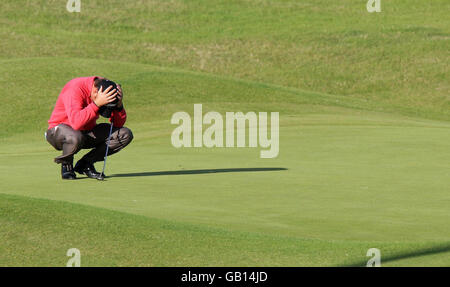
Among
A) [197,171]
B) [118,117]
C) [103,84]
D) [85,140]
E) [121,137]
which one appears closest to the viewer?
[103,84]

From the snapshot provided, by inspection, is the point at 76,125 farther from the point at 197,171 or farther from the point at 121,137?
the point at 197,171

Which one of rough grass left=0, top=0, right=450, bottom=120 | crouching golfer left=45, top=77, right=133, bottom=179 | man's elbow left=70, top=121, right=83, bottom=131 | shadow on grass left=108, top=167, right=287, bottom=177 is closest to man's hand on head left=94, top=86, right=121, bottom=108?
crouching golfer left=45, top=77, right=133, bottom=179

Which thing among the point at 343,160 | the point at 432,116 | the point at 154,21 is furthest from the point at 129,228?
the point at 154,21

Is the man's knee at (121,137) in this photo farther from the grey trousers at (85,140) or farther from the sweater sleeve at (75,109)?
the sweater sleeve at (75,109)

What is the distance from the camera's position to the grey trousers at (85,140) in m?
12.5

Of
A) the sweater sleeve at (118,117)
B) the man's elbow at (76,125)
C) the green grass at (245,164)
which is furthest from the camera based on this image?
the sweater sleeve at (118,117)

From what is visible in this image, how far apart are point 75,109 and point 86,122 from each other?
24 cm

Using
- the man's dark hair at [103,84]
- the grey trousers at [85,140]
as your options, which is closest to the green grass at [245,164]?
the grey trousers at [85,140]

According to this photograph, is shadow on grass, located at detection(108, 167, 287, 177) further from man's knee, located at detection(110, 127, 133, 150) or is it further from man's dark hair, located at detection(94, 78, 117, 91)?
man's dark hair, located at detection(94, 78, 117, 91)

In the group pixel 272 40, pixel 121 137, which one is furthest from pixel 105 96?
pixel 272 40

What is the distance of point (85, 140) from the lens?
504 inches

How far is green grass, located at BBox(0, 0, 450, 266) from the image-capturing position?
25.1 feet

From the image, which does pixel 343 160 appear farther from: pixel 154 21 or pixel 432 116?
pixel 154 21

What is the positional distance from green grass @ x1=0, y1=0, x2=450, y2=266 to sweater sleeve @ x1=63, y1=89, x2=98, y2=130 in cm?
84
